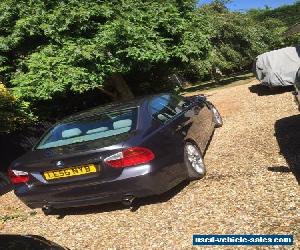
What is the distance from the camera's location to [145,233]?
4.69 metres

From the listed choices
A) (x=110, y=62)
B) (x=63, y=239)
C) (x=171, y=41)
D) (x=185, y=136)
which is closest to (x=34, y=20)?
(x=110, y=62)

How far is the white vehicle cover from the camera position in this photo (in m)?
13.4

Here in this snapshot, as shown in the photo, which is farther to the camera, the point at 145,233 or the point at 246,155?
the point at 246,155

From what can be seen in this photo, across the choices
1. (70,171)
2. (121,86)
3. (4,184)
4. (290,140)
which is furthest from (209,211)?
(121,86)

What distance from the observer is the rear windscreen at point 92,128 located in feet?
17.6

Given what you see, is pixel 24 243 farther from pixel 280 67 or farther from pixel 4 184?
pixel 280 67

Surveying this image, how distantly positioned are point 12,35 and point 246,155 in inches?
295

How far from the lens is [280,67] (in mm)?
13797

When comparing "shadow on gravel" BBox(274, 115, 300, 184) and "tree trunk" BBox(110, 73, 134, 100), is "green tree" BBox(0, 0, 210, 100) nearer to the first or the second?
"tree trunk" BBox(110, 73, 134, 100)

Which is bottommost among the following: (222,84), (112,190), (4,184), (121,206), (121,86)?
(222,84)

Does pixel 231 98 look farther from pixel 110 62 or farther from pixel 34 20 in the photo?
pixel 34 20

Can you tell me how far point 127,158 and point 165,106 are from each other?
1.77m

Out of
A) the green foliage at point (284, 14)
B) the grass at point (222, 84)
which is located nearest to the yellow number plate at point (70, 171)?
the grass at point (222, 84)

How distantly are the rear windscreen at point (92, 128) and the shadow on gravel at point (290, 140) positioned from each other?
77.1 inches
